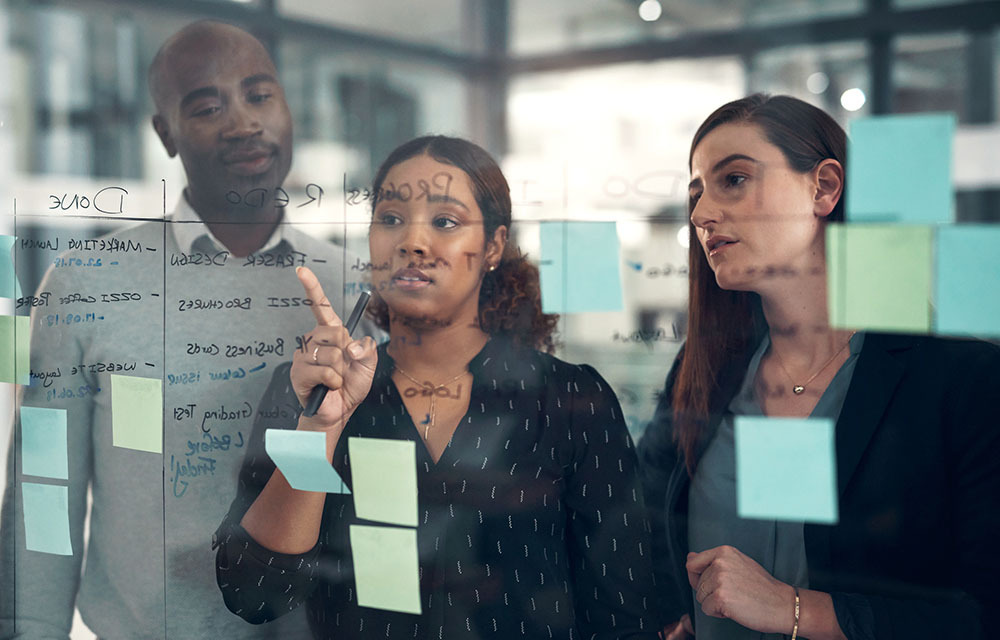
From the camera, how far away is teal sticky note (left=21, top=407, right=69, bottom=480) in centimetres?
164

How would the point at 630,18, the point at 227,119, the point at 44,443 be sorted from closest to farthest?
the point at 630,18 → the point at 227,119 → the point at 44,443

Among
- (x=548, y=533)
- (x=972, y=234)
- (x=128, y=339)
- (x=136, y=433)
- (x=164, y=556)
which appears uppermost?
(x=972, y=234)

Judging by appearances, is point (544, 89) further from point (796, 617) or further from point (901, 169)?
point (796, 617)

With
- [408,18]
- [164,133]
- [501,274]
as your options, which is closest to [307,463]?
[501,274]

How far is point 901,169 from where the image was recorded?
1097 millimetres

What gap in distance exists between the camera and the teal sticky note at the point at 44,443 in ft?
5.37

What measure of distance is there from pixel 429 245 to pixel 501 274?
135mm

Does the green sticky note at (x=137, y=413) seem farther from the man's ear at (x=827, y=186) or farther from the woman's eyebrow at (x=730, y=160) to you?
the man's ear at (x=827, y=186)

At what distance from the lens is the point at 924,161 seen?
1086mm

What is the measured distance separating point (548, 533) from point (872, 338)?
1.92 ft

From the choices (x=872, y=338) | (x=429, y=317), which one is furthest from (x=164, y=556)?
(x=872, y=338)

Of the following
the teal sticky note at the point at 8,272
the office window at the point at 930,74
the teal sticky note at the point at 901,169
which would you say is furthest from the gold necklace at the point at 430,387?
the teal sticky note at the point at 8,272

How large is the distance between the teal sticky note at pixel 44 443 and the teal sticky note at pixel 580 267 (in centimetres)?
105

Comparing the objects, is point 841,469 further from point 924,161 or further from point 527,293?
point 527,293
